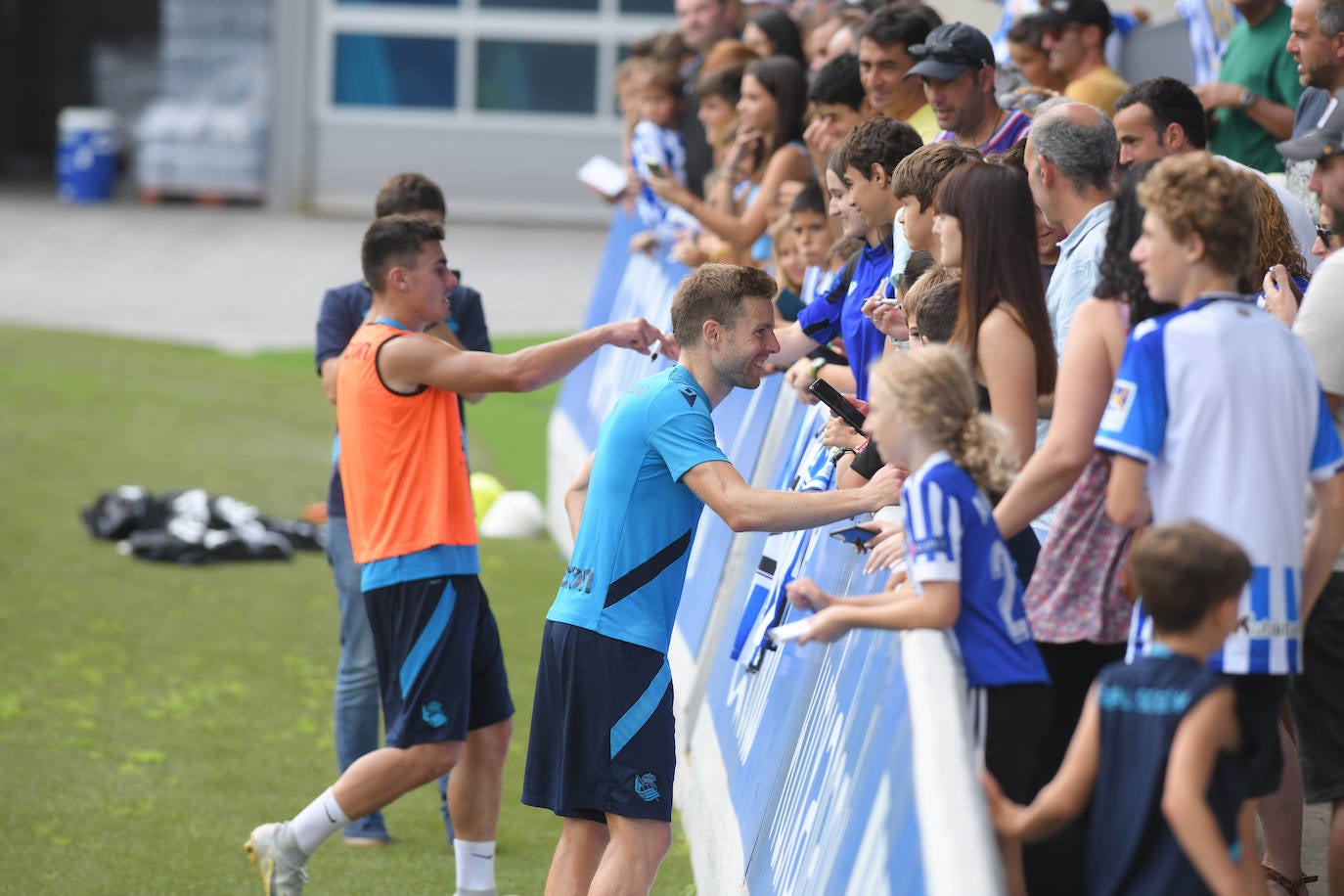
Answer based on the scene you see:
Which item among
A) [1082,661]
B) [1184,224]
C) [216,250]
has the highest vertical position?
[1184,224]

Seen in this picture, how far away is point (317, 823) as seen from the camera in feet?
18.2

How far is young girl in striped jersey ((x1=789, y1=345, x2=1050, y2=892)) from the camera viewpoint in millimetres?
3416

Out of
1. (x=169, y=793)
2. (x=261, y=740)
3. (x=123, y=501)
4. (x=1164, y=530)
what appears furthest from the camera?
(x=123, y=501)

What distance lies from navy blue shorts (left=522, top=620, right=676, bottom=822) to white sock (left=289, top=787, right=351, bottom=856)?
1083 mm

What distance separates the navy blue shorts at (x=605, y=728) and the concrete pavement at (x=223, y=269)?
1607 cm

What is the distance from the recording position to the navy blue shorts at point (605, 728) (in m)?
4.70

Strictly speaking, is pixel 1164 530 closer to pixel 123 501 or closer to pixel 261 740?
pixel 261 740

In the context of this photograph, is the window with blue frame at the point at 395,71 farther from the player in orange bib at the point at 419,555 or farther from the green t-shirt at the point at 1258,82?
the player in orange bib at the point at 419,555

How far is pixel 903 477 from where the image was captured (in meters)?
4.13

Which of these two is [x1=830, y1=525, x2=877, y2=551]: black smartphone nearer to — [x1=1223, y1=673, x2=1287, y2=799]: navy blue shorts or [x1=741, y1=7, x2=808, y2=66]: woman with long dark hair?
[x1=1223, y1=673, x2=1287, y2=799]: navy blue shorts

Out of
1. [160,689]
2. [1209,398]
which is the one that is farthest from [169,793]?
[1209,398]

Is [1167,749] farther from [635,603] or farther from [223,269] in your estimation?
[223,269]

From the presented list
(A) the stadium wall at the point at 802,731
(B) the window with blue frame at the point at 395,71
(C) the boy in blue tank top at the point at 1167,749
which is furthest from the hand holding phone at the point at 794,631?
(B) the window with blue frame at the point at 395,71

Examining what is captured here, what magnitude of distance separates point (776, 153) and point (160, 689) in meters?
4.31
